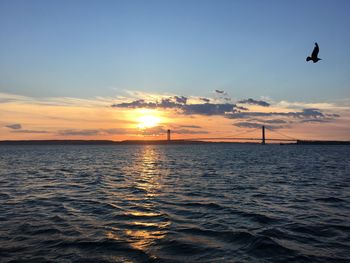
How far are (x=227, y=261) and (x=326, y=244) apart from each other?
14.0 ft

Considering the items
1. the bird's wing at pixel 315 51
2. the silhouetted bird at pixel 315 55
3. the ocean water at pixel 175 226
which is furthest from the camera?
the bird's wing at pixel 315 51

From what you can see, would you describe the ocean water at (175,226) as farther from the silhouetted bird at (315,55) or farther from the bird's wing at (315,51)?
the bird's wing at (315,51)

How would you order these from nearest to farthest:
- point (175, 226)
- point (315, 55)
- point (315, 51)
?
point (175, 226) < point (315, 55) < point (315, 51)

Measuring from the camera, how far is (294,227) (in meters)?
14.2

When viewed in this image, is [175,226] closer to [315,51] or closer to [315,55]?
[315,55]

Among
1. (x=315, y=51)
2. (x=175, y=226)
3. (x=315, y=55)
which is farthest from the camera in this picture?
(x=315, y=51)

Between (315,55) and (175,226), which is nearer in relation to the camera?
(175,226)

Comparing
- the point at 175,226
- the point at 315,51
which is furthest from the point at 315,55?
the point at 175,226

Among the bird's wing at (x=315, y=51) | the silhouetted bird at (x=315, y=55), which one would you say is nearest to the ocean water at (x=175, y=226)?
the silhouetted bird at (x=315, y=55)

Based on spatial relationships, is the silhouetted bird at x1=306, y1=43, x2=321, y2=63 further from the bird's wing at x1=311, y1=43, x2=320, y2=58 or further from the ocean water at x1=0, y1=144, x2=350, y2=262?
the ocean water at x1=0, y1=144, x2=350, y2=262

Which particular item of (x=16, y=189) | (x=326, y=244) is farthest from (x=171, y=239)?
(x=16, y=189)

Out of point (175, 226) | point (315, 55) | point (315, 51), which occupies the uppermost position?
point (315, 51)

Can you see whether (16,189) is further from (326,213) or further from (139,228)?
(326,213)

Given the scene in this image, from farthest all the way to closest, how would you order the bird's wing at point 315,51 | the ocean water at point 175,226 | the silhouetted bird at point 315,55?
the bird's wing at point 315,51
the silhouetted bird at point 315,55
the ocean water at point 175,226
